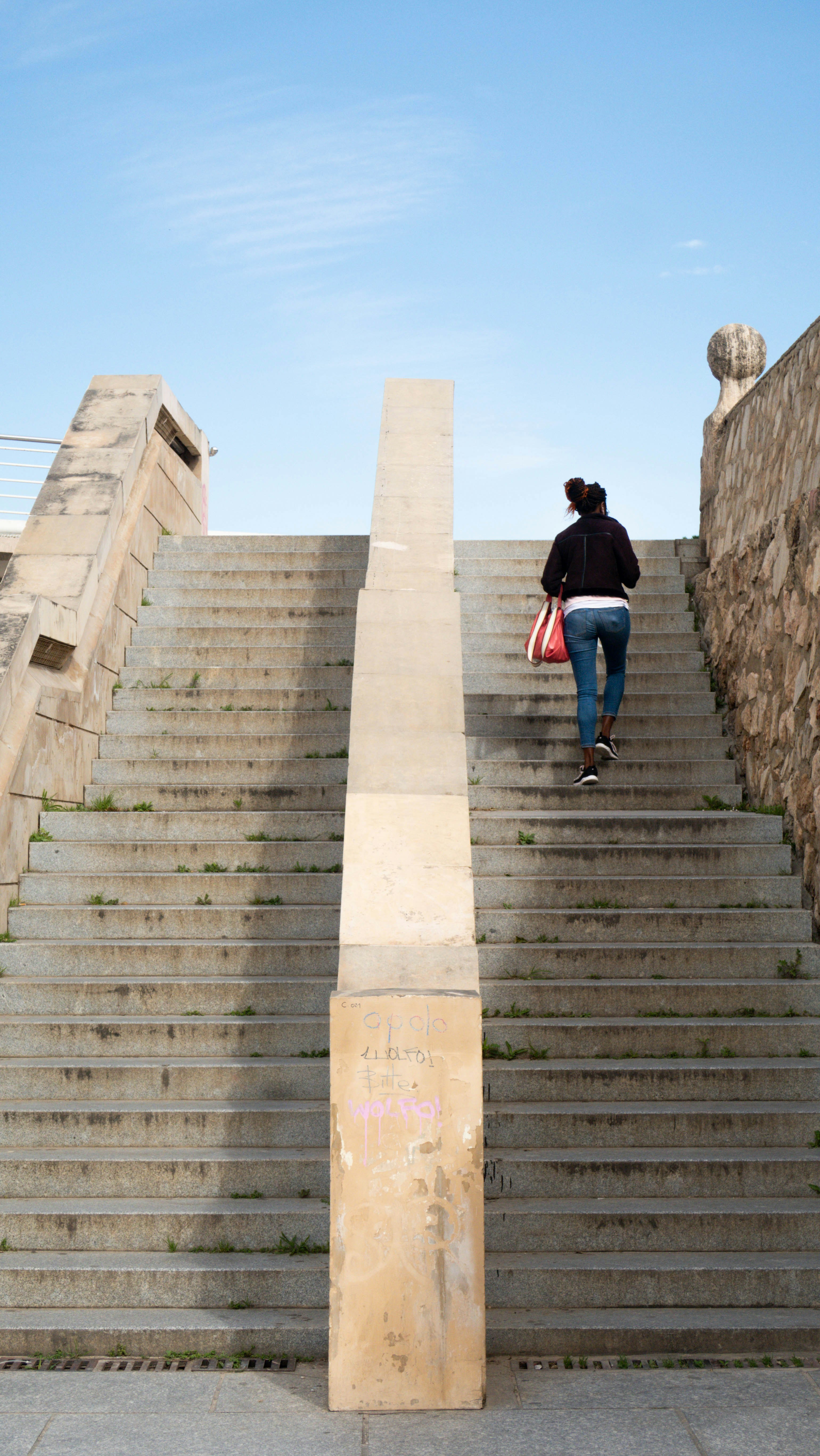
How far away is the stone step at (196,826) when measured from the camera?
643 centimetres

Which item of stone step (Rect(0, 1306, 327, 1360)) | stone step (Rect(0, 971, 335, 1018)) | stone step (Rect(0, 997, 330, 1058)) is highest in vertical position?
stone step (Rect(0, 971, 335, 1018))

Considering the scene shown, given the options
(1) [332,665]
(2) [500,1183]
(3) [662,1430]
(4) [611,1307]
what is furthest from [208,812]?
(3) [662,1430]

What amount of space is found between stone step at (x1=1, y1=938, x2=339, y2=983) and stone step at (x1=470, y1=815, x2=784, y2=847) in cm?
120

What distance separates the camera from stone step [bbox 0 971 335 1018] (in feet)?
17.6

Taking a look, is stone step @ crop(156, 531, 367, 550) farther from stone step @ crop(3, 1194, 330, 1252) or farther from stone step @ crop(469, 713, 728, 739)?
stone step @ crop(3, 1194, 330, 1252)

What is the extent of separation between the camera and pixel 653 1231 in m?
4.29

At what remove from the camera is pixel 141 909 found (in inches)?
229

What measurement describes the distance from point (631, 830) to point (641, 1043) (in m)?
1.48

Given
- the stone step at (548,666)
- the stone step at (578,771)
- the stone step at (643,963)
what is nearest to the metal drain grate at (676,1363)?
the stone step at (643,963)

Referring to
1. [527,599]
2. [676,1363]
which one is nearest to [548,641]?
[527,599]

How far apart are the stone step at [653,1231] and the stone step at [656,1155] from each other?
14 centimetres

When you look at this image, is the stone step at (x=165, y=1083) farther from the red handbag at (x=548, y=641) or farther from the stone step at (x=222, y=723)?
the red handbag at (x=548, y=641)

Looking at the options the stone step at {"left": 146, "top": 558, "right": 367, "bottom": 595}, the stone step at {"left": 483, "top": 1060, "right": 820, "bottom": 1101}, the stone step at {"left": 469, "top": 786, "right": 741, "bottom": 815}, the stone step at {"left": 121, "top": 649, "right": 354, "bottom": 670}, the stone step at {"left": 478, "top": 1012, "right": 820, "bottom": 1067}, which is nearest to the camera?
the stone step at {"left": 483, "top": 1060, "right": 820, "bottom": 1101}

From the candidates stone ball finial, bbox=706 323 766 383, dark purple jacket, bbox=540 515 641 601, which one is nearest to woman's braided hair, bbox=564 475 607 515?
dark purple jacket, bbox=540 515 641 601
